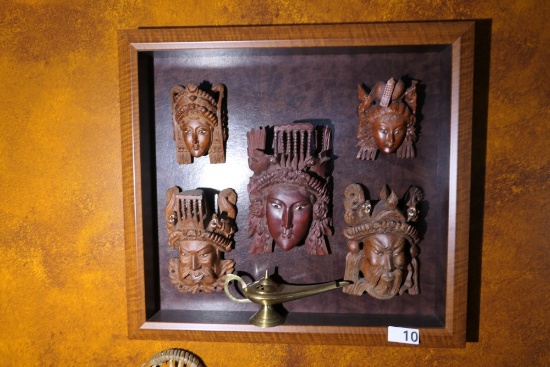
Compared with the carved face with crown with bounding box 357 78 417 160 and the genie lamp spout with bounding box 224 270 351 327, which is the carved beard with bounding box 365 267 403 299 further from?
the carved face with crown with bounding box 357 78 417 160

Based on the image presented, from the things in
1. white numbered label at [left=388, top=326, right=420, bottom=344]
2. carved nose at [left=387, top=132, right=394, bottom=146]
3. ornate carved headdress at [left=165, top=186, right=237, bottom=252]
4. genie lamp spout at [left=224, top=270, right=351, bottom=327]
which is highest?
carved nose at [left=387, top=132, right=394, bottom=146]

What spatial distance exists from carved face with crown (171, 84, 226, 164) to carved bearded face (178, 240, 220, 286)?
Answer: 0.21m

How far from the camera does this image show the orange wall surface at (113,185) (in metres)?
0.96

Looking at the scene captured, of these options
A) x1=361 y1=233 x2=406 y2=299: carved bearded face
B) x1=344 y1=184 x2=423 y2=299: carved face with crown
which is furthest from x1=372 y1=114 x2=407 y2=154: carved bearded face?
x1=361 y1=233 x2=406 y2=299: carved bearded face

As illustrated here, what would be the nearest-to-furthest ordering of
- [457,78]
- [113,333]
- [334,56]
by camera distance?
1. [457,78]
2. [334,56]
3. [113,333]

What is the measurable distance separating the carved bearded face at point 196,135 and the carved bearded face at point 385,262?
0.44 meters

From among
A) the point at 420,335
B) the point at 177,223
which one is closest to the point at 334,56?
the point at 177,223

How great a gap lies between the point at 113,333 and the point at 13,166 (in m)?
0.50

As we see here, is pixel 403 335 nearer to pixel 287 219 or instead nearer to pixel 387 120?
pixel 287 219

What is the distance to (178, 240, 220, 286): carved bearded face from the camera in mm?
969

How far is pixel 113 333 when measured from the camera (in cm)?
108

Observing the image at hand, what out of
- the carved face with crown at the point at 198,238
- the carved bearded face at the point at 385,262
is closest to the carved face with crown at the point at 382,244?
the carved bearded face at the point at 385,262

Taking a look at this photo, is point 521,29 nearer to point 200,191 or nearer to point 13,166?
point 200,191

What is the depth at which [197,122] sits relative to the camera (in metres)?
0.96
